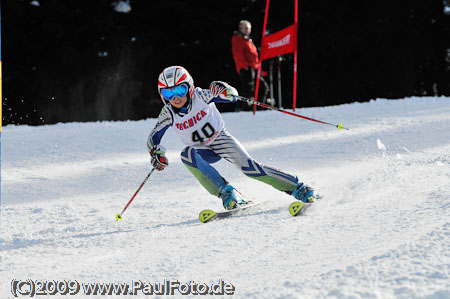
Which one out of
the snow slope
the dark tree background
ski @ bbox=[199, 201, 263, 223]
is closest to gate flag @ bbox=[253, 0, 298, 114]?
the snow slope

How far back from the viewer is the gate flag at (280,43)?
8.88 meters

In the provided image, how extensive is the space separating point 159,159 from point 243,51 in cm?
531

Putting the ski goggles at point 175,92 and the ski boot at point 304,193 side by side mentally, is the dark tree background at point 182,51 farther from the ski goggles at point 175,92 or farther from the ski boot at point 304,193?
the ski boot at point 304,193

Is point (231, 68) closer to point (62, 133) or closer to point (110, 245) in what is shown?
point (62, 133)

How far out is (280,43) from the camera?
908 centimetres

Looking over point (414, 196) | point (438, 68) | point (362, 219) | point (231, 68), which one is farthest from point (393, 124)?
point (438, 68)

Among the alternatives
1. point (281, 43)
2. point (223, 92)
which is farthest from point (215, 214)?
point (281, 43)

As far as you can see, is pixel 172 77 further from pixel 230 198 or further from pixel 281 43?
pixel 281 43

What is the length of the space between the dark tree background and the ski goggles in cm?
1210

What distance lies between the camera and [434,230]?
2.68m

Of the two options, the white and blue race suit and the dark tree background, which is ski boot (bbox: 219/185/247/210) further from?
the dark tree background

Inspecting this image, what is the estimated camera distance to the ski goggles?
4004mm

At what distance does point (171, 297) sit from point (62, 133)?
5.80 meters

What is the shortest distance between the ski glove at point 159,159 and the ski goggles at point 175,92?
40 centimetres
